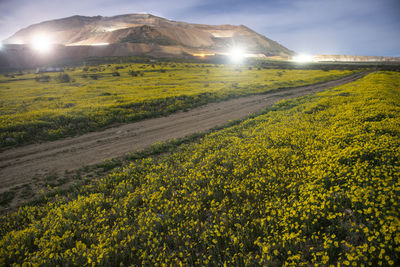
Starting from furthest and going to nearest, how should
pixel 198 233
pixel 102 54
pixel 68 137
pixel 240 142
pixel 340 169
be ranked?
pixel 102 54, pixel 68 137, pixel 240 142, pixel 340 169, pixel 198 233

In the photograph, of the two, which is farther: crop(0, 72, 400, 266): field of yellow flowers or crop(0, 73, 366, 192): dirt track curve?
crop(0, 73, 366, 192): dirt track curve

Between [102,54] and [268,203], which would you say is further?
[102,54]

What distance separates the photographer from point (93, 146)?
14930mm

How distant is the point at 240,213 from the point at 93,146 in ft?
42.7

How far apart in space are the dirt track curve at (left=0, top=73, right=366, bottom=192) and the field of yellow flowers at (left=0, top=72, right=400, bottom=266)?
391 cm

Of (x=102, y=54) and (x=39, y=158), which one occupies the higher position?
(x=102, y=54)

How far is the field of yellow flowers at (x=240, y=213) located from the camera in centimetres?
465

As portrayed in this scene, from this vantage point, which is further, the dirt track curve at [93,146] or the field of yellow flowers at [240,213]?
the dirt track curve at [93,146]

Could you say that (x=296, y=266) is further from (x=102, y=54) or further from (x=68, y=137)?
(x=102, y=54)

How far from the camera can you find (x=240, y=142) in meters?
12.1

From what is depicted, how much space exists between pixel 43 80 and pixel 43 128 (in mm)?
58044

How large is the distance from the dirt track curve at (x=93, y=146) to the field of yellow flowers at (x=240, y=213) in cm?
391

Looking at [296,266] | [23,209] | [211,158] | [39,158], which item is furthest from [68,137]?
[296,266]

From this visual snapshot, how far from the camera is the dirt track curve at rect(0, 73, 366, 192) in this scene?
38.1 ft
